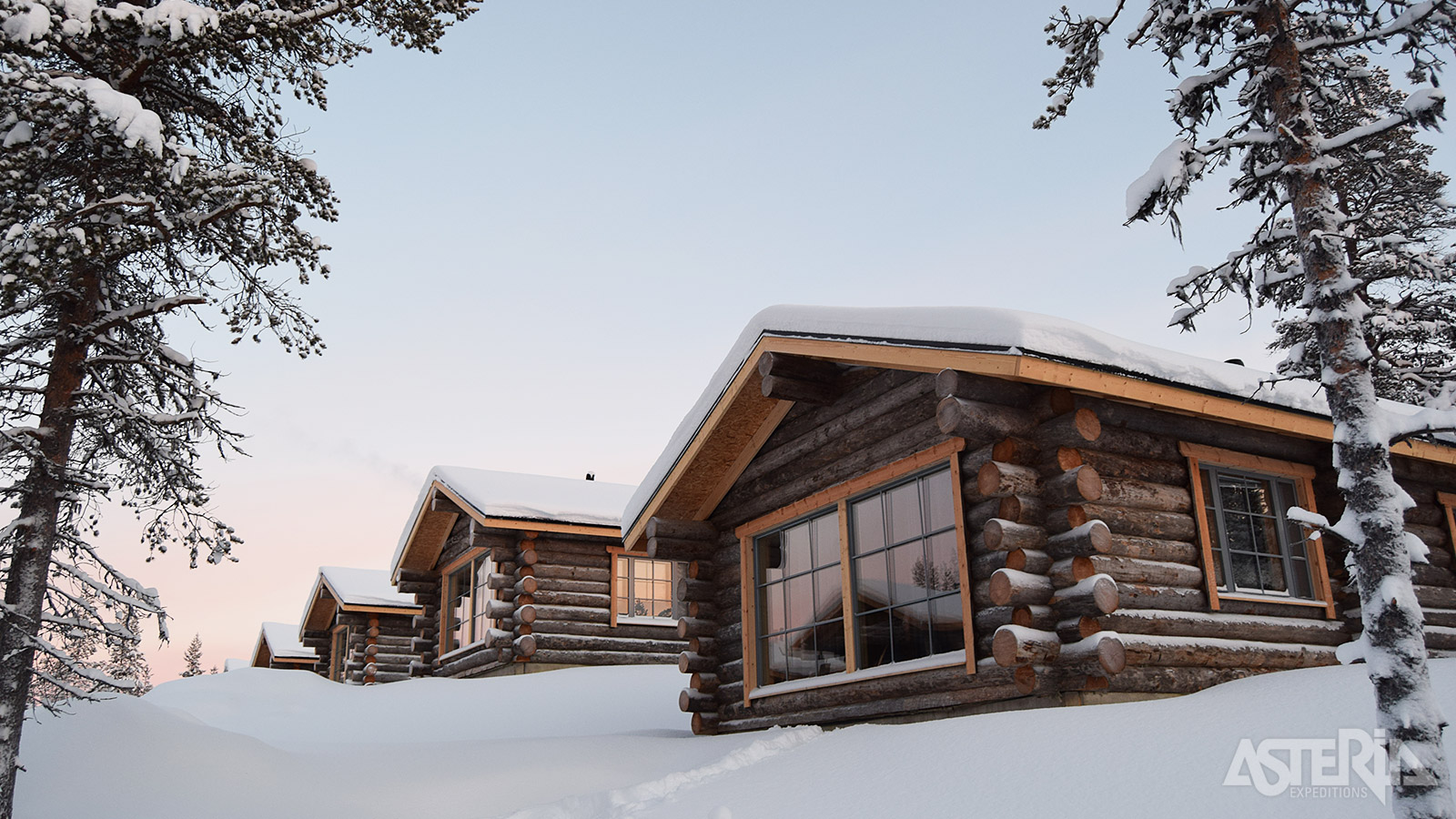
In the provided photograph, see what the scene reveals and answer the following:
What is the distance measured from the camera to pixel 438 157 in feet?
64.6

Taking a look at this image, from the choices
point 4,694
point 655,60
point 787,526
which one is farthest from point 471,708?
point 655,60

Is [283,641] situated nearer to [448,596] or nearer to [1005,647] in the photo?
[448,596]

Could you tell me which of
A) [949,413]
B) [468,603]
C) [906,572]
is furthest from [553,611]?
[949,413]

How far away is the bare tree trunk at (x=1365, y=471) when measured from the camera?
4520 millimetres

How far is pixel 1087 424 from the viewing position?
25.8 feet

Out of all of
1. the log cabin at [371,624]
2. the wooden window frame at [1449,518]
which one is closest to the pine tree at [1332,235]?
the wooden window frame at [1449,518]

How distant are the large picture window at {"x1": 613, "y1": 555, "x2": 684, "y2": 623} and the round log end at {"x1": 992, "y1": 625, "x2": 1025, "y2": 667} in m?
11.7

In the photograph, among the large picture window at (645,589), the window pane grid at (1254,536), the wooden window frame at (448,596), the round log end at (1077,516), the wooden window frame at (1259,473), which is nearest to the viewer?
the round log end at (1077,516)

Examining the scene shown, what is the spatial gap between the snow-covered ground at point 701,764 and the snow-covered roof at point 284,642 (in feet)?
72.6

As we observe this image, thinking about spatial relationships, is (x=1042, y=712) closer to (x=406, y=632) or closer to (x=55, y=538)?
(x=55, y=538)

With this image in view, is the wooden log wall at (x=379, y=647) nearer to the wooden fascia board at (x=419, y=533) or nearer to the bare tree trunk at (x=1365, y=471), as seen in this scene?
the wooden fascia board at (x=419, y=533)

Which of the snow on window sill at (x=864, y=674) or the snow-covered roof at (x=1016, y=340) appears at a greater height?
the snow-covered roof at (x=1016, y=340)

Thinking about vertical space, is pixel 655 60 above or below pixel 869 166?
above

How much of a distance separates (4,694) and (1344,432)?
9.42 metres
